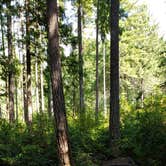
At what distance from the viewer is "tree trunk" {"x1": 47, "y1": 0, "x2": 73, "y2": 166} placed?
26.1ft

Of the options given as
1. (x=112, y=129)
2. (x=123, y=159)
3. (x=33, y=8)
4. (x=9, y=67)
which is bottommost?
(x=123, y=159)

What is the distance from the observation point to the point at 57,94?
26.6ft

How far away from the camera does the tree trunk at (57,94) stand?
7961mm

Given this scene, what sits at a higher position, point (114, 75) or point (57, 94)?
point (114, 75)

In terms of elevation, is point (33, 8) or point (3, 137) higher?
point (33, 8)

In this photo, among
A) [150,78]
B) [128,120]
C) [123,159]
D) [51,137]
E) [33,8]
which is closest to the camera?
[123,159]

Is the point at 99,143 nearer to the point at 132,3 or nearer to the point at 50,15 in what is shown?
the point at 50,15

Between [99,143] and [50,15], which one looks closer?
[50,15]

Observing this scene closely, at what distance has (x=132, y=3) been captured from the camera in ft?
106

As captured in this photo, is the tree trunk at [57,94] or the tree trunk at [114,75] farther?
the tree trunk at [114,75]

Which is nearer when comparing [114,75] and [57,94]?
[57,94]

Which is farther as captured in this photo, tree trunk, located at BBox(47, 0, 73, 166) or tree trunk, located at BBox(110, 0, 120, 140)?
tree trunk, located at BBox(110, 0, 120, 140)

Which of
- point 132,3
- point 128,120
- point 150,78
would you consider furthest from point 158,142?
point 150,78

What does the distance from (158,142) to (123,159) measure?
115cm
